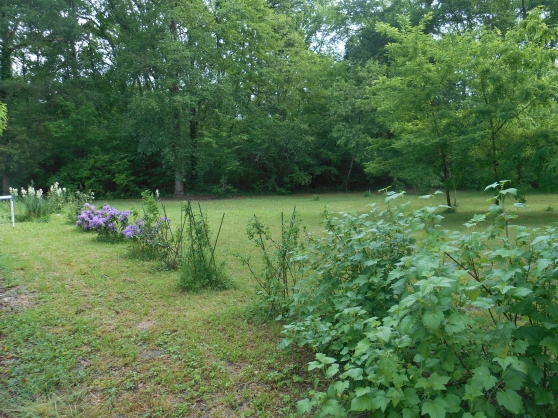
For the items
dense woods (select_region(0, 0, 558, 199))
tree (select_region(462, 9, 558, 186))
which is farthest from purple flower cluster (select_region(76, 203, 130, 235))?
dense woods (select_region(0, 0, 558, 199))

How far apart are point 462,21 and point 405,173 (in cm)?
1752

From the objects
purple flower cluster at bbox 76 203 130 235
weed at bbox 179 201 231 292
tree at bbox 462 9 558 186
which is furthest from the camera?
tree at bbox 462 9 558 186

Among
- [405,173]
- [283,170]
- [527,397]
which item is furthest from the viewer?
[283,170]

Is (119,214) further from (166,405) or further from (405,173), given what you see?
(405,173)

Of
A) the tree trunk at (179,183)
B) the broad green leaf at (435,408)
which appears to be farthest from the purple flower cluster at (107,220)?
the tree trunk at (179,183)

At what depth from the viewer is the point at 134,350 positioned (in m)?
3.11

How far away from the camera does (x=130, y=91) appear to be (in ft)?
75.6

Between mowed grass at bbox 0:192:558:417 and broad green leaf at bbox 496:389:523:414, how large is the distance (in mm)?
1106

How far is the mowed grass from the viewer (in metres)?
2.48

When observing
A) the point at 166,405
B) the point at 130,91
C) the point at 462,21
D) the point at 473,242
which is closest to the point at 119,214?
the point at 166,405

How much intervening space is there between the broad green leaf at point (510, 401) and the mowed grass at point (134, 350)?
3.63 ft

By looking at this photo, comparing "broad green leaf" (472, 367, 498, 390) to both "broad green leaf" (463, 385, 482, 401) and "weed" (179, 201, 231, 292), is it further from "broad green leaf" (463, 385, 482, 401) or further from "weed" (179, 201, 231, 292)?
"weed" (179, 201, 231, 292)

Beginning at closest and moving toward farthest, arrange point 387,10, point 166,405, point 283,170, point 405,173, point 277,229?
point 166,405, point 277,229, point 405,173, point 283,170, point 387,10

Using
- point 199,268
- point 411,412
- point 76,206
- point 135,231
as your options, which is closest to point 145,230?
point 135,231
